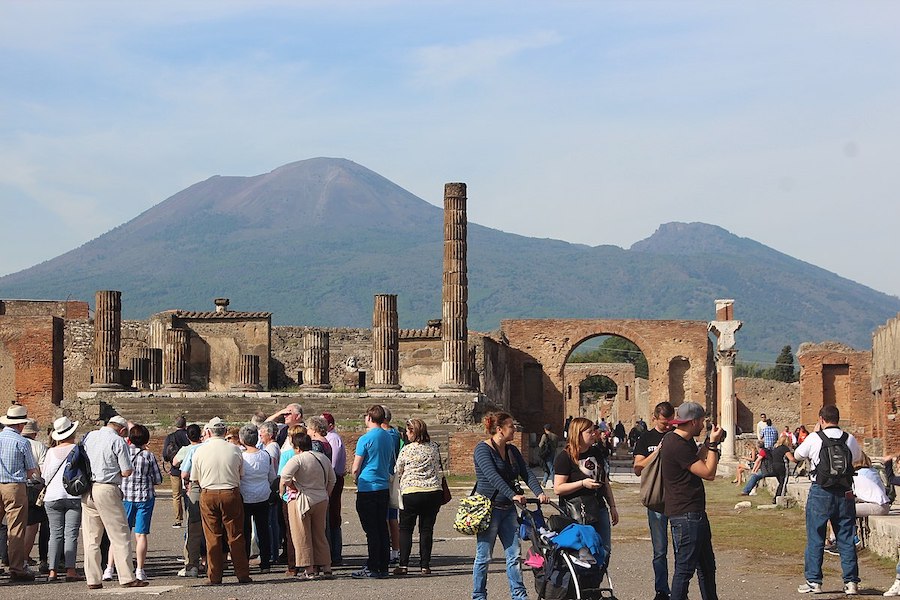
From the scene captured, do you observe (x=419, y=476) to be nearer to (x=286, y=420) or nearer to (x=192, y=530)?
(x=286, y=420)

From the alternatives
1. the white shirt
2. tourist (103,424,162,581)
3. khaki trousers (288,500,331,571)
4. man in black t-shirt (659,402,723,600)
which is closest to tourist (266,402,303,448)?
khaki trousers (288,500,331,571)

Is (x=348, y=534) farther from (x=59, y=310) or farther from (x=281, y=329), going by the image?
(x=59, y=310)

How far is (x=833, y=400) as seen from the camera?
4466 cm

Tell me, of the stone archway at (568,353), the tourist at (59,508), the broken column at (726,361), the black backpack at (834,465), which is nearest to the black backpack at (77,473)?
the tourist at (59,508)

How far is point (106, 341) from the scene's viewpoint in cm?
3512

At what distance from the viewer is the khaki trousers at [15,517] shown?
43.2ft

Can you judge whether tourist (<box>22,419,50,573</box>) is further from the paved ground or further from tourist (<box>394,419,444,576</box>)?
tourist (<box>394,419,444,576</box>)

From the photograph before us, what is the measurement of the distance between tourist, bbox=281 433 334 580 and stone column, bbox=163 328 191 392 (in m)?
→ 23.0

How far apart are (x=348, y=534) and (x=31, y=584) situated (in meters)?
5.80

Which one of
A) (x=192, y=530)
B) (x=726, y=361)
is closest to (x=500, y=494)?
(x=192, y=530)

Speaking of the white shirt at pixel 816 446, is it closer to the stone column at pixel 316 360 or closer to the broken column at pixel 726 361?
the stone column at pixel 316 360

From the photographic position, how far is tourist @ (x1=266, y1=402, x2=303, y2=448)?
45.9ft

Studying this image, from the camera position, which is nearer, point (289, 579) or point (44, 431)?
point (289, 579)

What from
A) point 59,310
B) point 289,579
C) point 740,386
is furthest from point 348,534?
point 740,386
